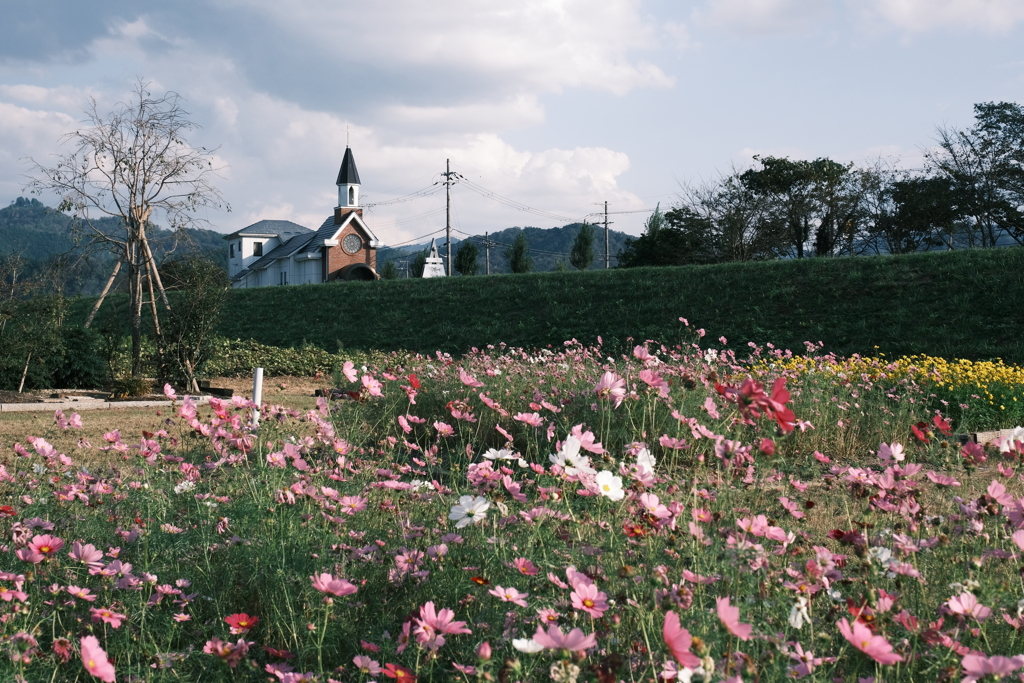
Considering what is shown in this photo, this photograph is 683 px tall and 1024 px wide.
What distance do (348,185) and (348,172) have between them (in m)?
0.71

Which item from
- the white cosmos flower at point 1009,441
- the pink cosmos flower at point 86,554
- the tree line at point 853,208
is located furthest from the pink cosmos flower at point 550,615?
the tree line at point 853,208

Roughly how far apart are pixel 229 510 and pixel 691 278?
53.0 feet

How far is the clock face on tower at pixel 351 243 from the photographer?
1581 inches

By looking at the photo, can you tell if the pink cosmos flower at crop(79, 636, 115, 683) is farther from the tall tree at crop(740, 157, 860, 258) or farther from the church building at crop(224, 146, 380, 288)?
the church building at crop(224, 146, 380, 288)

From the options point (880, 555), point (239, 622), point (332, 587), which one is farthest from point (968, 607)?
point (239, 622)

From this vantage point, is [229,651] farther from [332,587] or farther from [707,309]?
[707,309]

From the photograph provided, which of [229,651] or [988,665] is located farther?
[229,651]

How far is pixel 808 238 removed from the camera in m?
26.4

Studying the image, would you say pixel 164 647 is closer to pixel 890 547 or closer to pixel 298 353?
pixel 890 547

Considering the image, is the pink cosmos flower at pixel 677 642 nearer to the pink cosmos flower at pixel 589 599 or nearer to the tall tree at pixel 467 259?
the pink cosmos flower at pixel 589 599

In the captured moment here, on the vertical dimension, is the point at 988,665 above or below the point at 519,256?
below

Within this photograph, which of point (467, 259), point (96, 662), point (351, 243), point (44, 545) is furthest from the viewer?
point (351, 243)

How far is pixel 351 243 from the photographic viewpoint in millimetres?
40406

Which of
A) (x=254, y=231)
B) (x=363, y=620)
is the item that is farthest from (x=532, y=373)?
(x=254, y=231)
